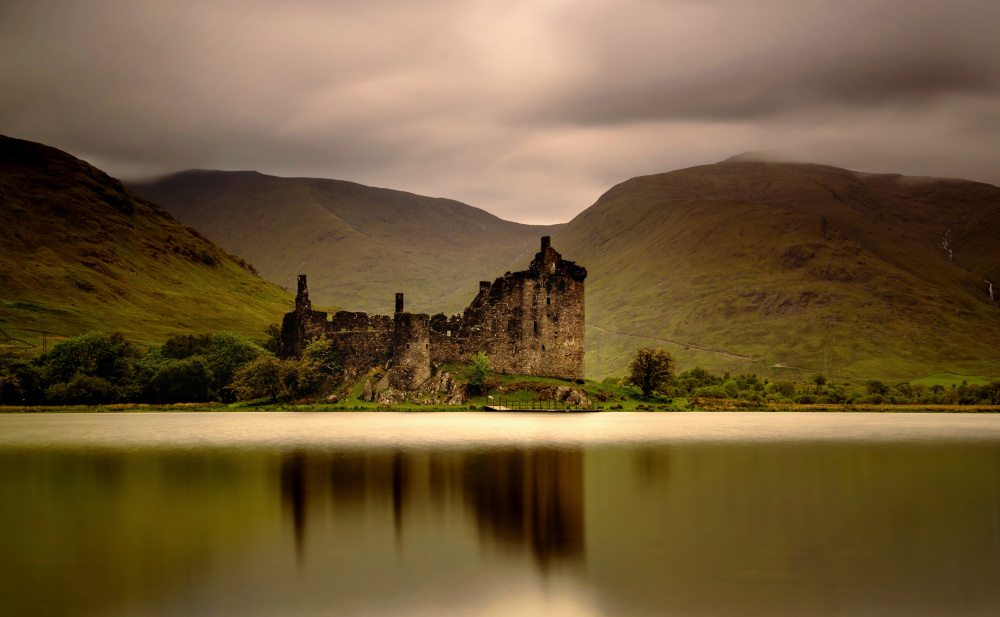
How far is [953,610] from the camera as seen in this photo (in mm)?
16109

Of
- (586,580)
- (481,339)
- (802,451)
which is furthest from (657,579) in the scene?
(481,339)

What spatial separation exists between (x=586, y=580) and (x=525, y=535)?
484cm

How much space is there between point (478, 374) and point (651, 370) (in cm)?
1630

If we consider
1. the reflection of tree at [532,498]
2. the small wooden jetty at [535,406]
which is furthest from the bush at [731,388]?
the reflection of tree at [532,498]

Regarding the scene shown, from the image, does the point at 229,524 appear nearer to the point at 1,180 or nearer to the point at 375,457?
the point at 375,457

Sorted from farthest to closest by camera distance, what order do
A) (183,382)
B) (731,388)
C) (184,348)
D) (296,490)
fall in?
(731,388) → (184,348) → (183,382) → (296,490)

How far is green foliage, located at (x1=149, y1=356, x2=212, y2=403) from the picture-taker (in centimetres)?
8000

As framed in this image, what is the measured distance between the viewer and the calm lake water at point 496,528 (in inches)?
662

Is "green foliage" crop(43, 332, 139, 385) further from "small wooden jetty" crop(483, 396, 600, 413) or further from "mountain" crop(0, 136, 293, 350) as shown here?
"small wooden jetty" crop(483, 396, 600, 413)

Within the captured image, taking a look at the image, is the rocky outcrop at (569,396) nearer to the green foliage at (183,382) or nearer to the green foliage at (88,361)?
the green foliage at (183,382)

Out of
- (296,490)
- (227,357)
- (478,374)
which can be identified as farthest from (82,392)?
(296,490)

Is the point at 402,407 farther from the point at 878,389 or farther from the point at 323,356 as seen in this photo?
the point at 878,389

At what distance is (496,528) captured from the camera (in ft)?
77.6

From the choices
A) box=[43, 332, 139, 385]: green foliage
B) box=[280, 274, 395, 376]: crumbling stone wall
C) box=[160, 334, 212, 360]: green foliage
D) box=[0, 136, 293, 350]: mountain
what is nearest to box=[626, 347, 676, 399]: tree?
box=[280, 274, 395, 376]: crumbling stone wall
